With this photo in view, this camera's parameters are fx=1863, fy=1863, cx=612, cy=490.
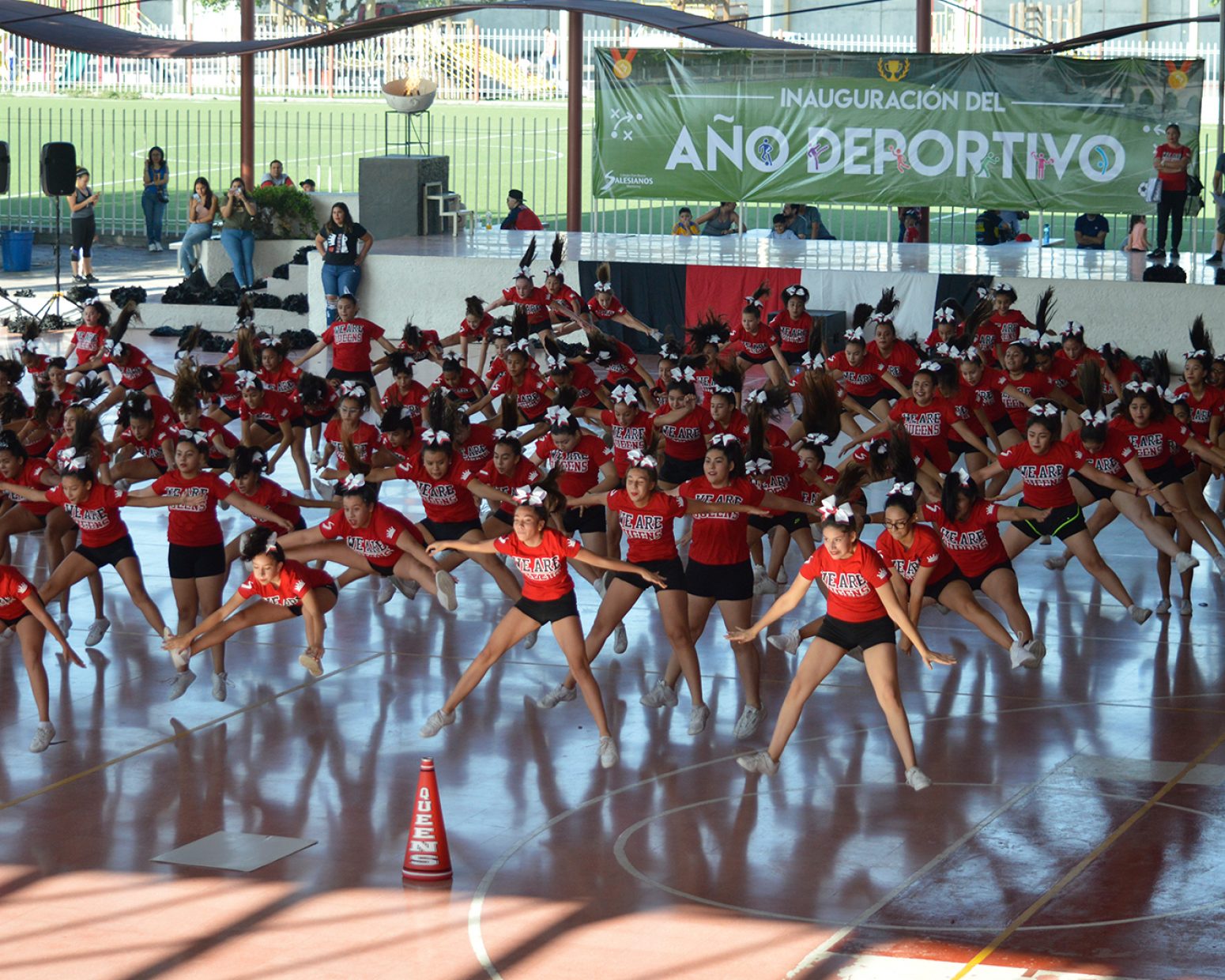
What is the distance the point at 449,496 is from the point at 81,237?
61.7 ft

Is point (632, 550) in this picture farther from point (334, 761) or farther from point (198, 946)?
point (198, 946)

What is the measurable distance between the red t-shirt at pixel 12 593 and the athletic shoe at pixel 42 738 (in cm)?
59

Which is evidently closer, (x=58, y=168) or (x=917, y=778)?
(x=917, y=778)

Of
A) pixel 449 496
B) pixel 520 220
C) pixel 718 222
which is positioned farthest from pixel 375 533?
pixel 520 220

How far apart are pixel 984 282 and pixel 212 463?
441 inches

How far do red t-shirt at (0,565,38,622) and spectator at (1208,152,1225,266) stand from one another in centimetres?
1710

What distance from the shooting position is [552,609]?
31.1ft

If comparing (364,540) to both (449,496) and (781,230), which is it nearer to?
(449,496)

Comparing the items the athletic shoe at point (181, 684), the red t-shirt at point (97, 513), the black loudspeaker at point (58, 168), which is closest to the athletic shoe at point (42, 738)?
the athletic shoe at point (181, 684)

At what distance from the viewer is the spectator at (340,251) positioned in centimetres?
2322

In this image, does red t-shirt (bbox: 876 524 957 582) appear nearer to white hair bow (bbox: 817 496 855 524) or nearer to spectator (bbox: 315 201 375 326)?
white hair bow (bbox: 817 496 855 524)

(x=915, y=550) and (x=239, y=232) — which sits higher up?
(x=239, y=232)

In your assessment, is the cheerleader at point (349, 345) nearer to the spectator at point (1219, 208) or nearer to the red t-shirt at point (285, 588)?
the red t-shirt at point (285, 588)

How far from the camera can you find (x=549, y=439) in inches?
476
